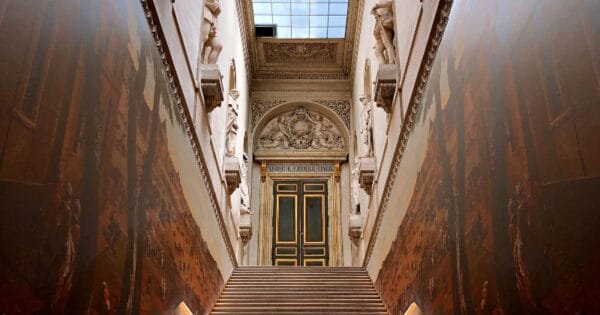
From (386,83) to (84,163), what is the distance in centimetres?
564

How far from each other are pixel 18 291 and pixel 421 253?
4.50m

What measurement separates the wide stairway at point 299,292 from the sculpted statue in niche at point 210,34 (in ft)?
12.0

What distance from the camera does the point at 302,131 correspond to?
1736cm

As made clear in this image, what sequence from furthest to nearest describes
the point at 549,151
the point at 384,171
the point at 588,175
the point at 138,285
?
1. the point at 384,171
2. the point at 138,285
3. the point at 549,151
4. the point at 588,175

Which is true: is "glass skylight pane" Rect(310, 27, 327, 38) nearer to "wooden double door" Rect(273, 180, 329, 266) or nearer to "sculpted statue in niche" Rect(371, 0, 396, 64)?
"wooden double door" Rect(273, 180, 329, 266)

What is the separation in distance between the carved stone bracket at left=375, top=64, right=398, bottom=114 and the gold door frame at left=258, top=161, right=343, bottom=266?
24.7ft

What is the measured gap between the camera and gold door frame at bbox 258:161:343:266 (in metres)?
15.8

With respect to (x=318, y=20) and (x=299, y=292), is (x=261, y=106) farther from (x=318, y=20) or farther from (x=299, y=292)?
(x=299, y=292)

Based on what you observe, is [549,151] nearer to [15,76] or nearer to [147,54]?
[15,76]

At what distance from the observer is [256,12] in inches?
628

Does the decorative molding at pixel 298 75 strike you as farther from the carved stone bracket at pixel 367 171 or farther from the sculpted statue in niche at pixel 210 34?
the sculpted statue in niche at pixel 210 34

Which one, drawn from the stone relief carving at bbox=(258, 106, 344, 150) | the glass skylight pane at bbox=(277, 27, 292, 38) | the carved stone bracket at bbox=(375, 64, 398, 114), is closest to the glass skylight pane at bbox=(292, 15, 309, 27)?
the glass skylight pane at bbox=(277, 27, 292, 38)

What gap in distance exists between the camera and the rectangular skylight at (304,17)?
1568cm

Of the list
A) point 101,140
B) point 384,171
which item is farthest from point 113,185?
point 384,171
